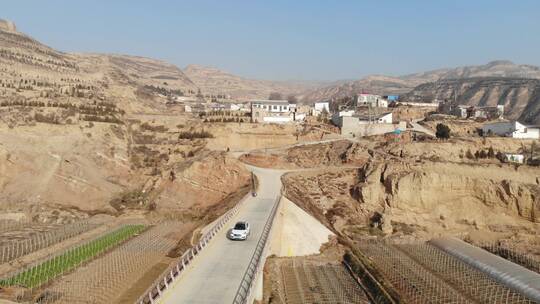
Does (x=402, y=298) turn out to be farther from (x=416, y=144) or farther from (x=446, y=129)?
(x=446, y=129)

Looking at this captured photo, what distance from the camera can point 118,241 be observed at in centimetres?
3456

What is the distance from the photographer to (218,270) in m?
22.4

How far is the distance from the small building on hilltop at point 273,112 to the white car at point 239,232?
3912 centimetres

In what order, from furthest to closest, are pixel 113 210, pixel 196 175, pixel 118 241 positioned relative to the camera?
1. pixel 196 175
2. pixel 113 210
3. pixel 118 241

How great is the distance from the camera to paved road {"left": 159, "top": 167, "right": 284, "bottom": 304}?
19469mm

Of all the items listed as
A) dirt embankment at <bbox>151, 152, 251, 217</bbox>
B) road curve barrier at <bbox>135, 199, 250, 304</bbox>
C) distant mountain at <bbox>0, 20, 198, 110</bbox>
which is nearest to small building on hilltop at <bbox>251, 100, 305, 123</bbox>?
distant mountain at <bbox>0, 20, 198, 110</bbox>

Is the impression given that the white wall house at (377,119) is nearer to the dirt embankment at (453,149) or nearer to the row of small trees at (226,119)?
the dirt embankment at (453,149)

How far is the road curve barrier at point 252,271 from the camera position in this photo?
19.2m

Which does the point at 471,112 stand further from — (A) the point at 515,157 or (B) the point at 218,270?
(B) the point at 218,270

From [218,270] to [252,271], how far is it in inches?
64.2

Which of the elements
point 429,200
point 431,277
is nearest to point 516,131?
point 429,200

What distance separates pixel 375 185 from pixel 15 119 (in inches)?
1481

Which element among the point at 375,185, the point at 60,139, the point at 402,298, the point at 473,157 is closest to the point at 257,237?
the point at 402,298

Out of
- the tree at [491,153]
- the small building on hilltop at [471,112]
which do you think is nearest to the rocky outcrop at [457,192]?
the tree at [491,153]
